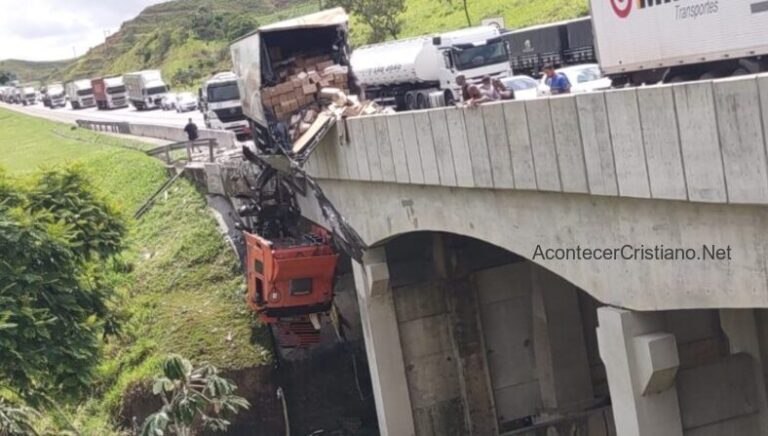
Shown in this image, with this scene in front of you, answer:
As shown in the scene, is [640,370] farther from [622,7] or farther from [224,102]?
[224,102]

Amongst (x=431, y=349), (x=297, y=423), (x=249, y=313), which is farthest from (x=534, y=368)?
(x=249, y=313)

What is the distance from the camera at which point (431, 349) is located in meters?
19.2

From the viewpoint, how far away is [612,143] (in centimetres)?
929

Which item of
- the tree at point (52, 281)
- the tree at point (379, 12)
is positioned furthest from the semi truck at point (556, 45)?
the tree at point (52, 281)

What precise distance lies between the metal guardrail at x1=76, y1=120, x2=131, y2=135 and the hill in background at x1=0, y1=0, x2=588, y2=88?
18370 millimetres

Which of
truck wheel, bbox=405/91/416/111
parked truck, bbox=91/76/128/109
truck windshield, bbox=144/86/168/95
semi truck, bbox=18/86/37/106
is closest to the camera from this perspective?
truck wheel, bbox=405/91/416/111

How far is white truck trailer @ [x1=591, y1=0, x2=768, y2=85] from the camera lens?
16.8 metres

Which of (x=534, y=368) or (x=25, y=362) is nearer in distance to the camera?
(x=25, y=362)

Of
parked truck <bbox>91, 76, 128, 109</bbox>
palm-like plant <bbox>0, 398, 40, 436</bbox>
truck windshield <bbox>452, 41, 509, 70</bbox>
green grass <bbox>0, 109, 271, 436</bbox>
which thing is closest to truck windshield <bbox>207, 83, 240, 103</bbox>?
green grass <bbox>0, 109, 271, 436</bbox>

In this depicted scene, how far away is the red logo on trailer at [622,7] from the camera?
65.6 ft

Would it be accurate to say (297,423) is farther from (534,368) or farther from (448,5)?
(448,5)

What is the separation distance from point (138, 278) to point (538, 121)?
59.5 ft

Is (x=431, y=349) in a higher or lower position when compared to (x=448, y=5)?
lower

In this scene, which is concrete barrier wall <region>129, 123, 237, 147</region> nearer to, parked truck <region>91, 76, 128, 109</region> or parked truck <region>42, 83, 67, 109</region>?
parked truck <region>91, 76, 128, 109</region>
